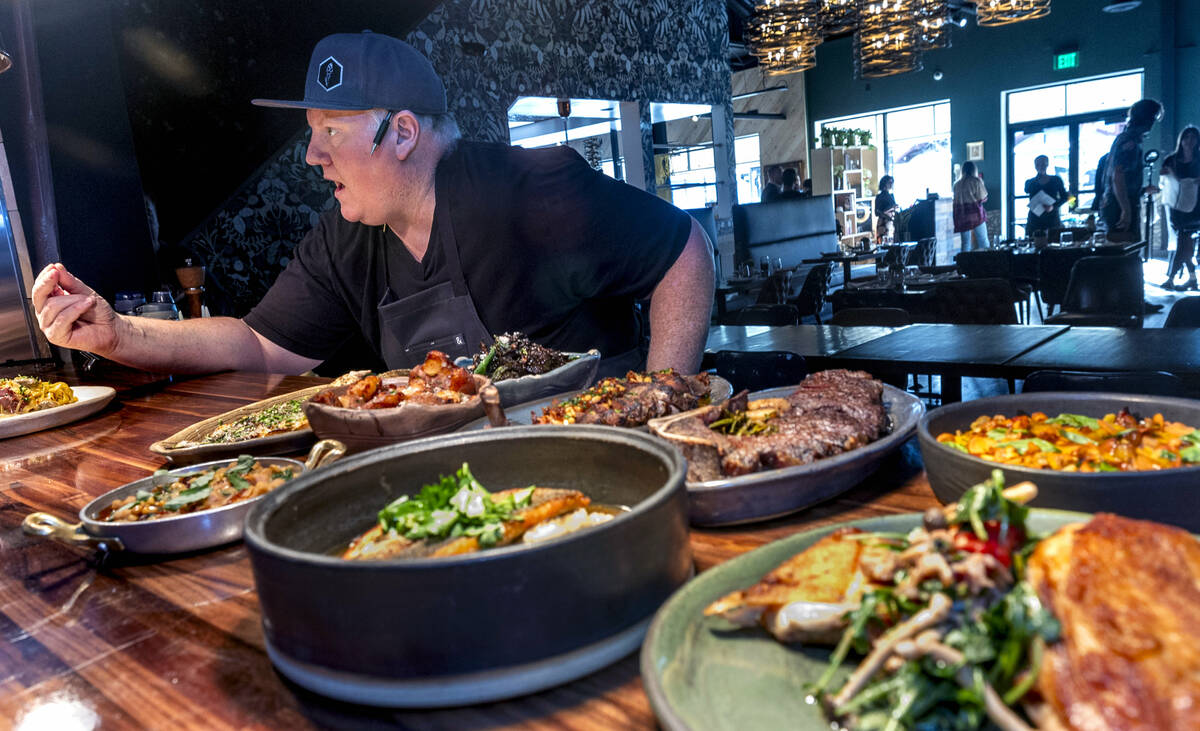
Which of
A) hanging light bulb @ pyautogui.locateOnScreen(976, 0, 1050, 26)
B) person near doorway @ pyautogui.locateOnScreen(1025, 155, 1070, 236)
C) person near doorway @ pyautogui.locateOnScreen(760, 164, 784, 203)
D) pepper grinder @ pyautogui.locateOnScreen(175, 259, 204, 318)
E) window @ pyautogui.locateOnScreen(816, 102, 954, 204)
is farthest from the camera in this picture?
window @ pyautogui.locateOnScreen(816, 102, 954, 204)

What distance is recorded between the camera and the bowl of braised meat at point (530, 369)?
1.49 meters

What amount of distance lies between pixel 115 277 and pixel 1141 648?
5216 millimetres

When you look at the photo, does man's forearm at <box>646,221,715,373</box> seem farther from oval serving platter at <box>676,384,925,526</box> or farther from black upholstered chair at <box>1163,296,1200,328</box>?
black upholstered chair at <box>1163,296,1200,328</box>

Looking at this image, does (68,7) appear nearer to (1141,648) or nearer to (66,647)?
(66,647)

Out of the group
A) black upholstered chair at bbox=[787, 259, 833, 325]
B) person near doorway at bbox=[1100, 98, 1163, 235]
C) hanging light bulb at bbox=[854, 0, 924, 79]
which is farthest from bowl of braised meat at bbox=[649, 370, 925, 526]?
person near doorway at bbox=[1100, 98, 1163, 235]

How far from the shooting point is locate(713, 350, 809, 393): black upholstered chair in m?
3.98

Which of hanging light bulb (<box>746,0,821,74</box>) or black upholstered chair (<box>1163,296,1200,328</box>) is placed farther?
hanging light bulb (<box>746,0,821,74</box>)

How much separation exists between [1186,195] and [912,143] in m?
7.20

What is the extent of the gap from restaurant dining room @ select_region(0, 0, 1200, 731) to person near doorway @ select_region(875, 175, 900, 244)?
8567 mm

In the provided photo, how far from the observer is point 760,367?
4129 millimetres

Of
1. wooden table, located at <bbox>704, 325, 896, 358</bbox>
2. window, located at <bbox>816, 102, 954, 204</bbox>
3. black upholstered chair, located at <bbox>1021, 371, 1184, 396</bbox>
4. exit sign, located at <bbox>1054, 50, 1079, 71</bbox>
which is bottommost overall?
wooden table, located at <bbox>704, 325, 896, 358</bbox>

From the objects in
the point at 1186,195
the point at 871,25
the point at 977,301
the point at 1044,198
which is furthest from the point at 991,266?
the point at 1044,198

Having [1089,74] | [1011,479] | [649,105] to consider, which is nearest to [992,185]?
[1089,74]

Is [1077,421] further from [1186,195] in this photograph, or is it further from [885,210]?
[885,210]
